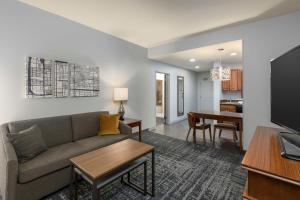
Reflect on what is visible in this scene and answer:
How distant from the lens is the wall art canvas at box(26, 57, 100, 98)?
242 centimetres

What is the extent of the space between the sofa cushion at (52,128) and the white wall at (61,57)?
0.89 feet

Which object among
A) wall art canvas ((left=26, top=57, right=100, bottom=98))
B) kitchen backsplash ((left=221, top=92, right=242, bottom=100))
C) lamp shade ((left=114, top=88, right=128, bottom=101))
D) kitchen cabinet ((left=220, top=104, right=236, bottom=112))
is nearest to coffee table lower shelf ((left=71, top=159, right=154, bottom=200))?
wall art canvas ((left=26, top=57, right=100, bottom=98))

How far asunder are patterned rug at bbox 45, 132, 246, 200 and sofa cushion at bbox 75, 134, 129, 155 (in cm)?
49

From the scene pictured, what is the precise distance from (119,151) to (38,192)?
0.99 metres

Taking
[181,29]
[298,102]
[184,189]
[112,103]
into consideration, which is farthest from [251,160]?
[112,103]

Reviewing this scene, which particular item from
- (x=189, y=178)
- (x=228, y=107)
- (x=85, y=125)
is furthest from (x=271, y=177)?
(x=228, y=107)

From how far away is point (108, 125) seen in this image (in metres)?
2.89

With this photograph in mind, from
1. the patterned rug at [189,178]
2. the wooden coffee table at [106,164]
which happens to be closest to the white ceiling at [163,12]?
the wooden coffee table at [106,164]

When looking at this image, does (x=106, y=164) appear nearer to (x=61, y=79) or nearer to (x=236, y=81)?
(x=61, y=79)

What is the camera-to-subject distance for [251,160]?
0.98 m

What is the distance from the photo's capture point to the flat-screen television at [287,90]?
1138 mm

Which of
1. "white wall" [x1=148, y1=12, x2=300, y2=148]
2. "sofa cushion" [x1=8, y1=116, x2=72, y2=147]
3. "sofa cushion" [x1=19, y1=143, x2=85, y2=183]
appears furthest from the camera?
"white wall" [x1=148, y1=12, x2=300, y2=148]

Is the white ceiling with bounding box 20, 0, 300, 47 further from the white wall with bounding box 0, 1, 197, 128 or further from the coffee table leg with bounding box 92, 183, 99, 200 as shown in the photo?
the coffee table leg with bounding box 92, 183, 99, 200

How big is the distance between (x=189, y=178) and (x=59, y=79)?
276cm
